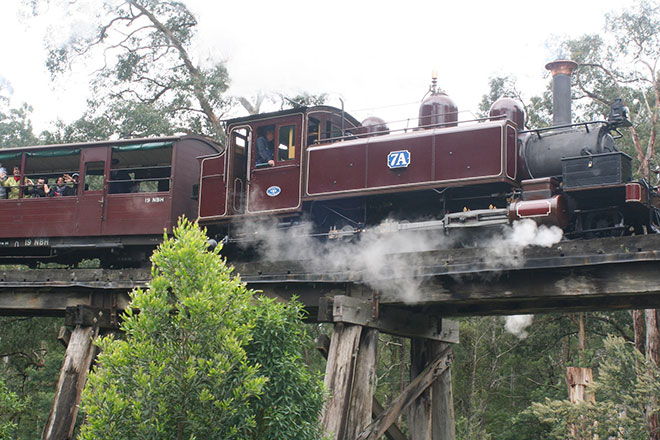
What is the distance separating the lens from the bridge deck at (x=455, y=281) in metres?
7.43

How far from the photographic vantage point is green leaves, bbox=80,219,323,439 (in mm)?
5688

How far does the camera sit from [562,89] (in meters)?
10.1

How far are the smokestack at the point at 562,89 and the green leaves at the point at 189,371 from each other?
5.84 meters

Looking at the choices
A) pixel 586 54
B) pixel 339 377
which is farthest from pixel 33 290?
pixel 586 54

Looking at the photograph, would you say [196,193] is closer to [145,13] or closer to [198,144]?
[198,144]

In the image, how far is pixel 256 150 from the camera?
11617 mm

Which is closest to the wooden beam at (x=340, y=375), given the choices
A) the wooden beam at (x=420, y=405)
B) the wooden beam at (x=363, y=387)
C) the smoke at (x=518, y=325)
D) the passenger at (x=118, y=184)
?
the wooden beam at (x=363, y=387)

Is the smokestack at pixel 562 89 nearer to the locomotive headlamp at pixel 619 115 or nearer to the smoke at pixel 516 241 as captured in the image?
the locomotive headlamp at pixel 619 115

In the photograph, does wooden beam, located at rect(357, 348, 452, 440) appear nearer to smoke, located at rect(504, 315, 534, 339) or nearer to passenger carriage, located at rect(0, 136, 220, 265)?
passenger carriage, located at rect(0, 136, 220, 265)

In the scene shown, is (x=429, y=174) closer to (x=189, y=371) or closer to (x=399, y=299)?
(x=399, y=299)

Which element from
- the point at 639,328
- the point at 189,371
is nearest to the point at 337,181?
the point at 189,371

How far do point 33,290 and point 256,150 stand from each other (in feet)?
12.6

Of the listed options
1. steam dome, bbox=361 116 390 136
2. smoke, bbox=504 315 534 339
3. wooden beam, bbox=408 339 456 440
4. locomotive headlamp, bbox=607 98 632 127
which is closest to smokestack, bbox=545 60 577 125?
locomotive headlamp, bbox=607 98 632 127

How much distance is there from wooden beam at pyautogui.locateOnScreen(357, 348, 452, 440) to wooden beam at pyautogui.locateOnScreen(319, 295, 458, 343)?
1.11 feet
